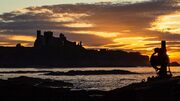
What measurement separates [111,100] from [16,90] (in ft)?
42.8

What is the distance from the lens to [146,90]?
1014 inches

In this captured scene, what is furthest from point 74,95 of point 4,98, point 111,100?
point 111,100

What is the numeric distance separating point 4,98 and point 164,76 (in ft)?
39.2

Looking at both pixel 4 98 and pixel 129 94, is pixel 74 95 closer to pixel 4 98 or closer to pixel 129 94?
pixel 4 98

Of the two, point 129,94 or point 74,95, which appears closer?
point 129,94

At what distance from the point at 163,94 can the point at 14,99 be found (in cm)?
1293

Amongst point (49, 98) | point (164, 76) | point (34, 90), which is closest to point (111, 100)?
point (164, 76)

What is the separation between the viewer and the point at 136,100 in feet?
87.4

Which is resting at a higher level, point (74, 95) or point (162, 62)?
point (162, 62)

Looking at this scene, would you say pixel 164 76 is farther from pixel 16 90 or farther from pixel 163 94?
pixel 16 90

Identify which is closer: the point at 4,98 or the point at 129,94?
the point at 129,94

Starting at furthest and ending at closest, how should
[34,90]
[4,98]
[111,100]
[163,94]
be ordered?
[34,90] < [4,98] < [111,100] < [163,94]

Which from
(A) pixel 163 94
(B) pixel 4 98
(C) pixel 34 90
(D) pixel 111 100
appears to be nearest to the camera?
(A) pixel 163 94

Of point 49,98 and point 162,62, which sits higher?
point 162,62
